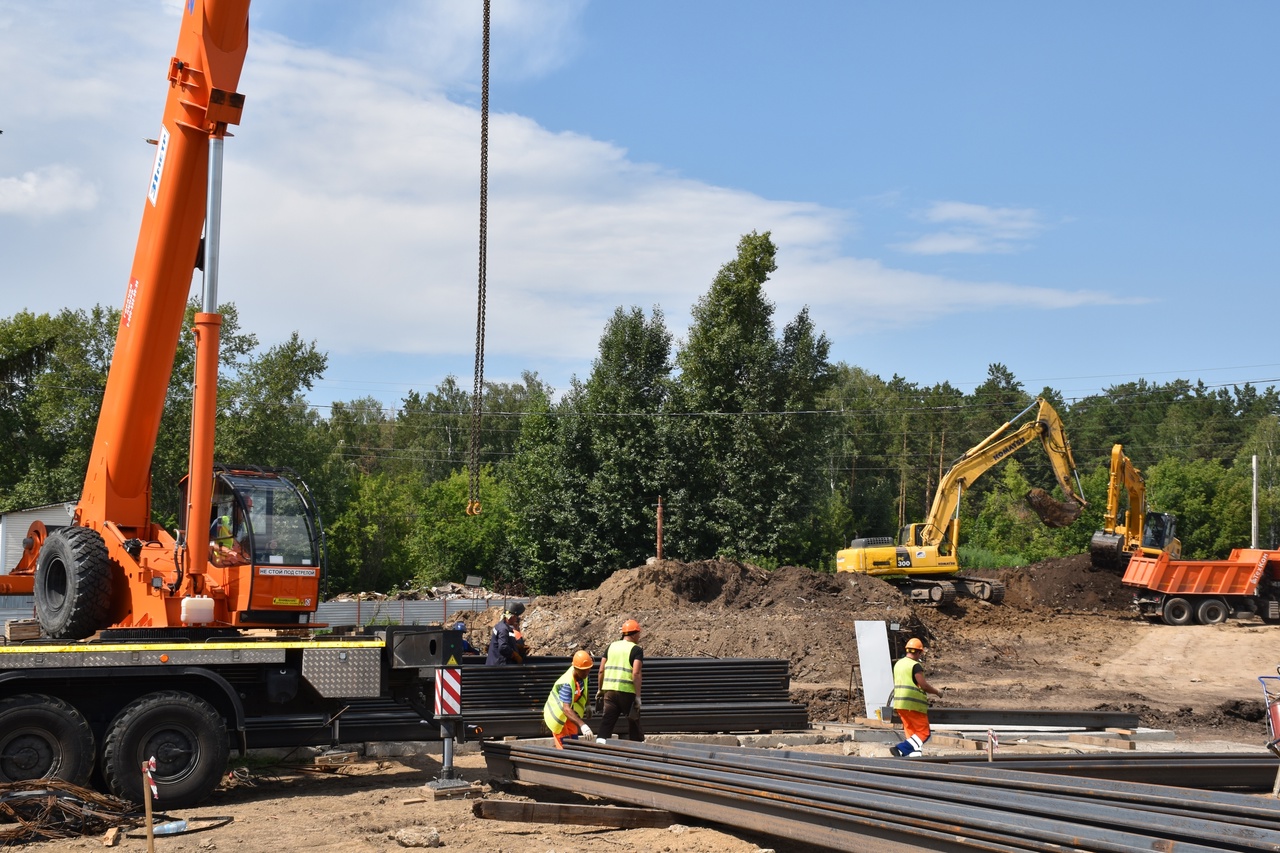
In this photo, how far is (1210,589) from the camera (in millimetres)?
29797

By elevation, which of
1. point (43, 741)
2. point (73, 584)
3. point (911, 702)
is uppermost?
point (73, 584)

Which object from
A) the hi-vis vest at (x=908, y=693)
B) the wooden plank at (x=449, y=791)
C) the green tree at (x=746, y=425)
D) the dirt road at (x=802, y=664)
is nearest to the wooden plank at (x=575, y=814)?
the dirt road at (x=802, y=664)

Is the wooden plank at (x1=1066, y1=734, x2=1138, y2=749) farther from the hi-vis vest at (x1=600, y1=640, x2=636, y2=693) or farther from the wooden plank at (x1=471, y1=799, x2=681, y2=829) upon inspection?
the wooden plank at (x1=471, y1=799, x2=681, y2=829)

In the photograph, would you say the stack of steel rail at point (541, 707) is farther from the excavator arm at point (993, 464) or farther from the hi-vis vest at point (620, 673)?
the excavator arm at point (993, 464)

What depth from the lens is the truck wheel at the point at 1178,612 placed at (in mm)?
29625

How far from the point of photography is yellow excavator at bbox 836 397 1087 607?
3050 cm

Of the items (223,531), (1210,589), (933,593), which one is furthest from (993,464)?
(223,531)

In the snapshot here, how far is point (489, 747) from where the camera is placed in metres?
10.9

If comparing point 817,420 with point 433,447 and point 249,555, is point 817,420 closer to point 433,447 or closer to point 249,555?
point 249,555

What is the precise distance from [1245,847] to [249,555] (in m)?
8.28

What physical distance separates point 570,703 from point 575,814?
180cm

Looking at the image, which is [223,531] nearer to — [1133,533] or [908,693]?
[908,693]

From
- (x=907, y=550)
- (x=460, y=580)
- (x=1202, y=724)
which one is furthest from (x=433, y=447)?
(x=1202, y=724)

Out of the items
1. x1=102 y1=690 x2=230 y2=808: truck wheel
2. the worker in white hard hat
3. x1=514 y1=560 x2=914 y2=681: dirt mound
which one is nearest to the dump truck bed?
x1=514 y1=560 x2=914 y2=681: dirt mound
